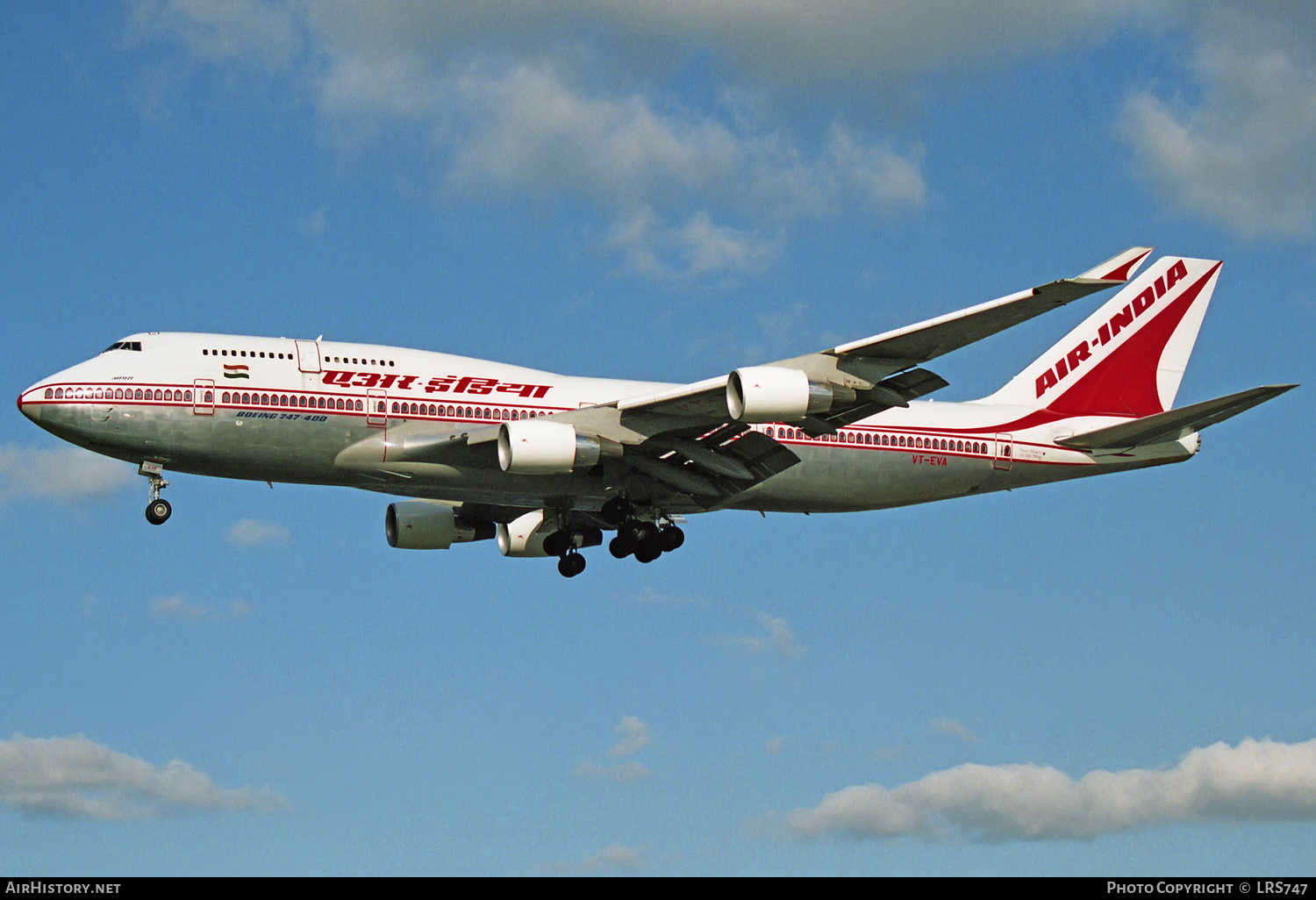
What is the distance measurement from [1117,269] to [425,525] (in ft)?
71.9

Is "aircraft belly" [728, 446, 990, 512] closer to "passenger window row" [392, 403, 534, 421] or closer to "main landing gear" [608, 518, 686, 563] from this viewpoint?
"main landing gear" [608, 518, 686, 563]

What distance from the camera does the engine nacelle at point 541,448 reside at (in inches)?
1389

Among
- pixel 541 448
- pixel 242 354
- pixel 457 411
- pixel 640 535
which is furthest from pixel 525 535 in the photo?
pixel 242 354

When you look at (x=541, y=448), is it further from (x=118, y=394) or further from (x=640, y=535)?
(x=118, y=394)

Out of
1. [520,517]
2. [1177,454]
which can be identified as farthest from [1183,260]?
[520,517]

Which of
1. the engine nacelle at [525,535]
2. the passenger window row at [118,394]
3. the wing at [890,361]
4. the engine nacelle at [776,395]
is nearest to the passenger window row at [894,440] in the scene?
the wing at [890,361]

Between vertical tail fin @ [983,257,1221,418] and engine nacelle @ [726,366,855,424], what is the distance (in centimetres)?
1151

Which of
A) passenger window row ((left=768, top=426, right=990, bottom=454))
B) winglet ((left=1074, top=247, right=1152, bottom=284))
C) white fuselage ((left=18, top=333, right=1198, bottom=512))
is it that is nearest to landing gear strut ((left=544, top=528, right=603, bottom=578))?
white fuselage ((left=18, top=333, right=1198, bottom=512))

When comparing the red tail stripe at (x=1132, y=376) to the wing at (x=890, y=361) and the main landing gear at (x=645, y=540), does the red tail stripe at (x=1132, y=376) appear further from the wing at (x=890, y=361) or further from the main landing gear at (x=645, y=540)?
the main landing gear at (x=645, y=540)

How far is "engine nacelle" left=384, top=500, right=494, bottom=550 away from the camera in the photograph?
1737 inches

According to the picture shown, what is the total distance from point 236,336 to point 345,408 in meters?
3.33

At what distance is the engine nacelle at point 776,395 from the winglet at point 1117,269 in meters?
6.66

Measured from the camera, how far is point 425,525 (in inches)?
1738

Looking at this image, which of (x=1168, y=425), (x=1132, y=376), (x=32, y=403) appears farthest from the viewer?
(x=1132, y=376)
